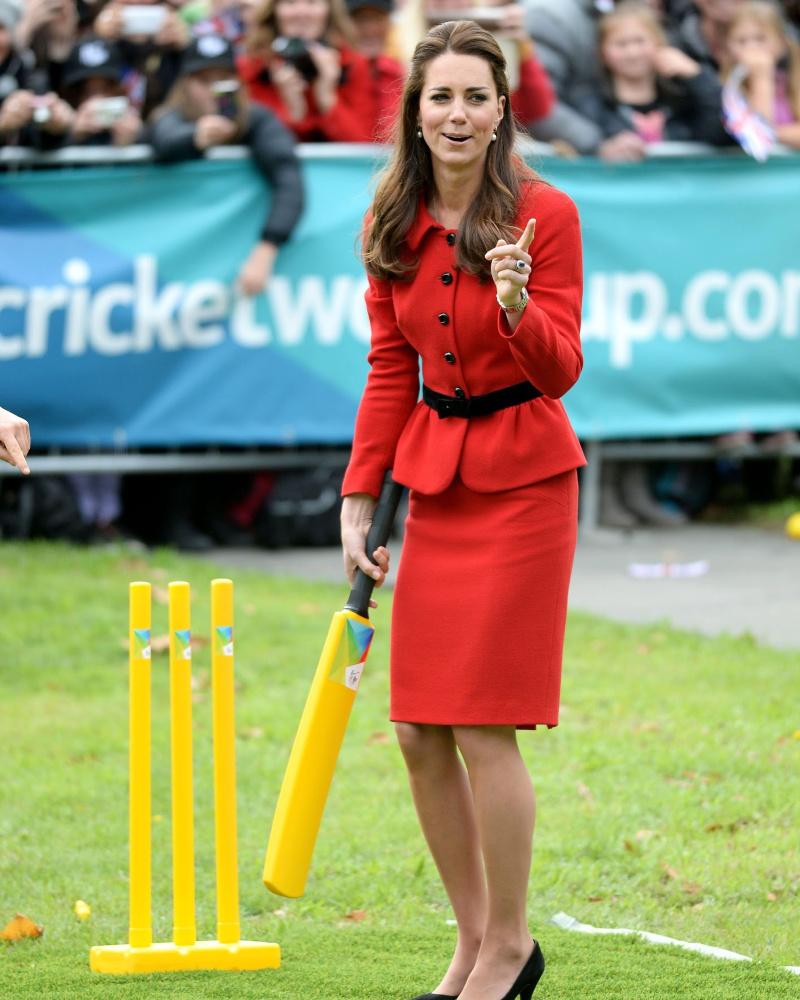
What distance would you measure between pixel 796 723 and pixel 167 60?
5717mm

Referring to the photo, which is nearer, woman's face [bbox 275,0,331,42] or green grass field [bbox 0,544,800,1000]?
green grass field [bbox 0,544,800,1000]

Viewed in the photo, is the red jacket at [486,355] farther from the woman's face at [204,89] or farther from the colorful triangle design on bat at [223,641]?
the woman's face at [204,89]

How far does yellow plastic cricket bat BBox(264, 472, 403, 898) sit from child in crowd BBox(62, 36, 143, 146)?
653cm

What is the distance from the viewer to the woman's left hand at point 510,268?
13.4 feet

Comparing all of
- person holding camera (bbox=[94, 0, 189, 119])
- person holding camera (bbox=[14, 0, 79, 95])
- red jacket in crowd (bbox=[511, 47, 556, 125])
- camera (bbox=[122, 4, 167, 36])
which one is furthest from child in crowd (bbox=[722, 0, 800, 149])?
person holding camera (bbox=[14, 0, 79, 95])

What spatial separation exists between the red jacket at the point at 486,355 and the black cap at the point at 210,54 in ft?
20.0

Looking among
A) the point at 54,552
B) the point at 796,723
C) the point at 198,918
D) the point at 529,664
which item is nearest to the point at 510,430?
the point at 529,664

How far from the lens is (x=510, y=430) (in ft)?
14.6

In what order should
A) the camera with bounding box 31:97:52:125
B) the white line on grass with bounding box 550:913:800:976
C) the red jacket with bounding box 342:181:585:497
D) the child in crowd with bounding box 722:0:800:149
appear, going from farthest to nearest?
the child in crowd with bounding box 722:0:800:149 < the camera with bounding box 31:97:52:125 < the white line on grass with bounding box 550:913:800:976 < the red jacket with bounding box 342:181:585:497

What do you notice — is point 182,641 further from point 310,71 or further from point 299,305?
point 310,71

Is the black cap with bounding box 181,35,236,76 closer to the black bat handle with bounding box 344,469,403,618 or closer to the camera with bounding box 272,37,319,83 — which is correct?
the camera with bounding box 272,37,319,83

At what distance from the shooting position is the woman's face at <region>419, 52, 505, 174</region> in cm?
441

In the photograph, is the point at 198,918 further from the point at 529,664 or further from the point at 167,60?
the point at 167,60

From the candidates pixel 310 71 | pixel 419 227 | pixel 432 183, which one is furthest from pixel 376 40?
pixel 419 227
